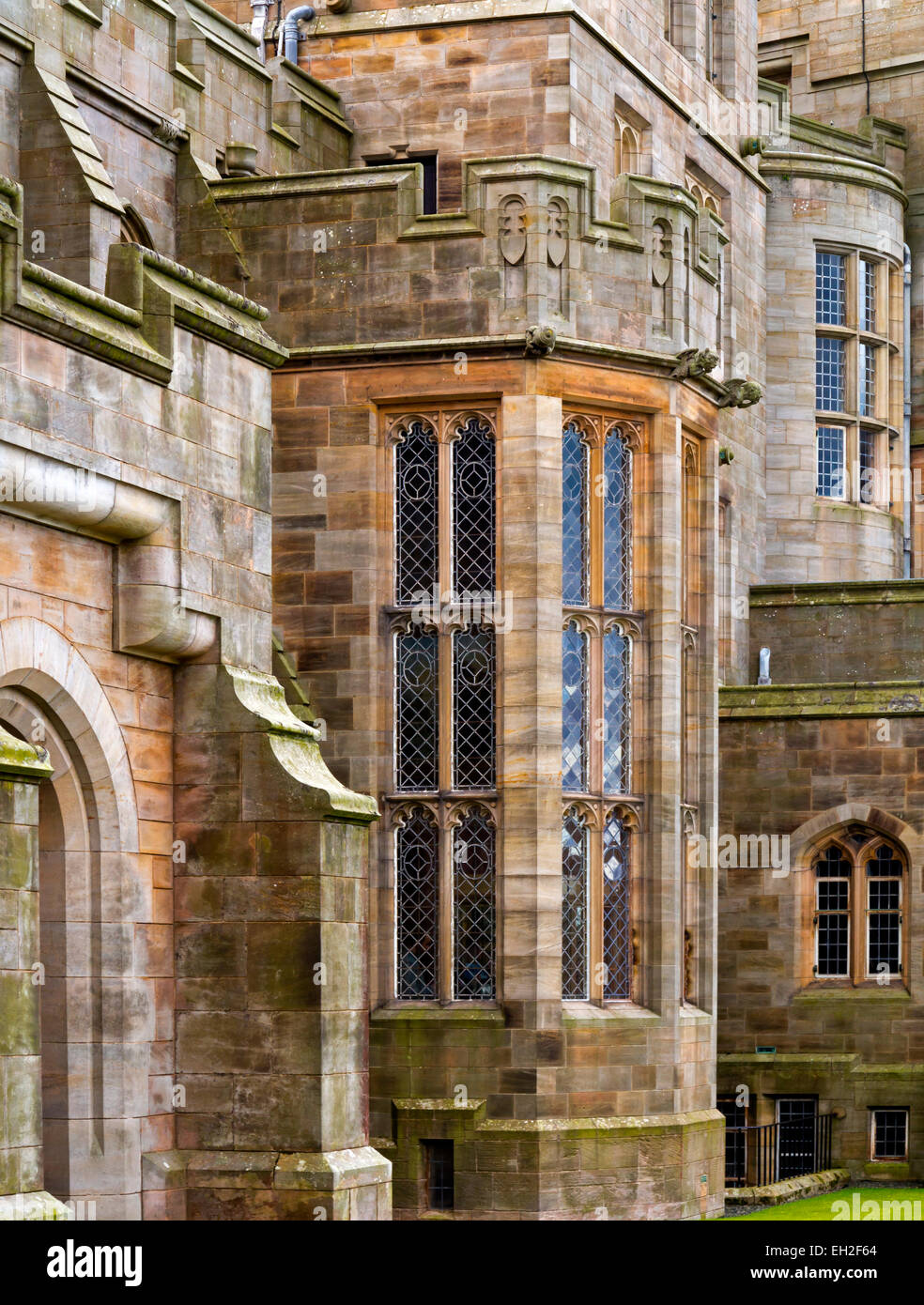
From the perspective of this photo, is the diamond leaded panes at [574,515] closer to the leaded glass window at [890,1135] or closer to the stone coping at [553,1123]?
the stone coping at [553,1123]

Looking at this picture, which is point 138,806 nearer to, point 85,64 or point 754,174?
point 85,64

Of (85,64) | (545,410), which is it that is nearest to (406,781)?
(545,410)

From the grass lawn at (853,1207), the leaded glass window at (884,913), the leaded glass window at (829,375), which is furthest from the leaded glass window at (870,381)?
the grass lawn at (853,1207)

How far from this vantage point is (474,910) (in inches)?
785

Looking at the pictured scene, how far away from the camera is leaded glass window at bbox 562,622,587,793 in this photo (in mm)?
20266

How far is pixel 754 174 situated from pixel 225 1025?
15881mm

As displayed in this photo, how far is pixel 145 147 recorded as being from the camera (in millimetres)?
20391

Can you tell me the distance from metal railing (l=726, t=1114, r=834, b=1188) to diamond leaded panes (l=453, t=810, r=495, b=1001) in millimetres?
6869

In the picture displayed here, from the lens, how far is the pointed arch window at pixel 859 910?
26312 millimetres

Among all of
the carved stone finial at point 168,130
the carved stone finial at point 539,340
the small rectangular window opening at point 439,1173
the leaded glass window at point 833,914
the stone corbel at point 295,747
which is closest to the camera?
the stone corbel at point 295,747

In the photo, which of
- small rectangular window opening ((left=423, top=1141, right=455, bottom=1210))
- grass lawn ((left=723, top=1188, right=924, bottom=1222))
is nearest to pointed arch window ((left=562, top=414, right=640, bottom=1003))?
small rectangular window opening ((left=423, top=1141, right=455, bottom=1210))

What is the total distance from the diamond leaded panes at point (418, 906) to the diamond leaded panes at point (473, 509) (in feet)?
6.13

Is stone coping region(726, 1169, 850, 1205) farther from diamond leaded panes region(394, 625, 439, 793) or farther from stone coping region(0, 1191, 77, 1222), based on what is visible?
stone coping region(0, 1191, 77, 1222)

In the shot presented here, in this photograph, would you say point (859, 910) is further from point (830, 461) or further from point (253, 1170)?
point (253, 1170)
